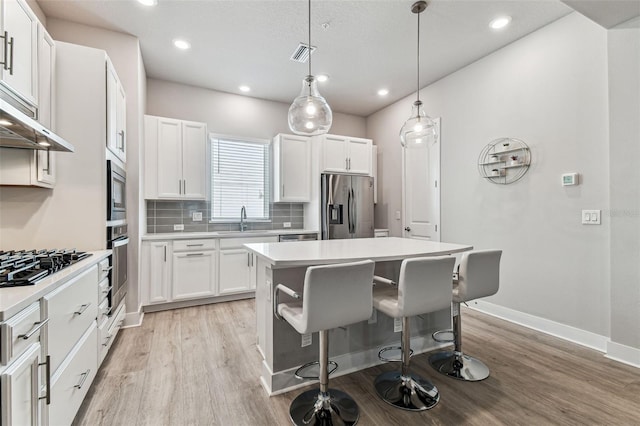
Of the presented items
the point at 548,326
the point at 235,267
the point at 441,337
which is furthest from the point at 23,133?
the point at 548,326

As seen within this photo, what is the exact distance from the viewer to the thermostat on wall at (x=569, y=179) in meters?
2.69

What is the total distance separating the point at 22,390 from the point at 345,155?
14.2 ft

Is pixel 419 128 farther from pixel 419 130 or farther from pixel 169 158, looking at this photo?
pixel 169 158

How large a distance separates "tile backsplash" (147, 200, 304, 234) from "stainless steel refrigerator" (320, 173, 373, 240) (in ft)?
2.64

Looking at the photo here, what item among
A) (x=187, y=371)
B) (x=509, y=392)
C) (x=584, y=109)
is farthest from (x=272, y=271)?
(x=584, y=109)

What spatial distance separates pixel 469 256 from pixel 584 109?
6.56ft

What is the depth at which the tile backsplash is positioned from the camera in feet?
13.0

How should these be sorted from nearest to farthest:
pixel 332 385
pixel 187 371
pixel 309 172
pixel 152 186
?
pixel 332 385 → pixel 187 371 → pixel 152 186 → pixel 309 172

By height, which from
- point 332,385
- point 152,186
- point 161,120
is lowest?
point 332,385

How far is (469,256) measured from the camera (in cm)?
197

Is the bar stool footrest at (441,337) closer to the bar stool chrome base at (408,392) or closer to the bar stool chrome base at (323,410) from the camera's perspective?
the bar stool chrome base at (408,392)

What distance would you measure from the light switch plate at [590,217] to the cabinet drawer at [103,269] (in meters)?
4.03

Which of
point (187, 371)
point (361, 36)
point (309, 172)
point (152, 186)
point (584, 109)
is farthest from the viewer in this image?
point (309, 172)

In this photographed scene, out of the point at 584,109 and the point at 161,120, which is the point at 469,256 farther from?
the point at 161,120
